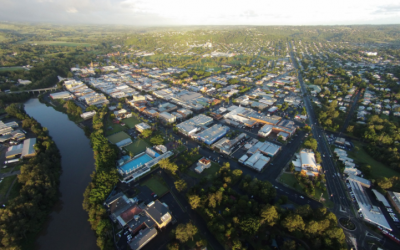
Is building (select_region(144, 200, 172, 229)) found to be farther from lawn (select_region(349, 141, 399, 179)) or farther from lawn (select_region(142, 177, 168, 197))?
lawn (select_region(349, 141, 399, 179))

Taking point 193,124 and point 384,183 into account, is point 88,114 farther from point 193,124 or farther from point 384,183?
point 384,183

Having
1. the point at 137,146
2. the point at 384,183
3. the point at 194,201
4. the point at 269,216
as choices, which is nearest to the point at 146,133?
the point at 137,146

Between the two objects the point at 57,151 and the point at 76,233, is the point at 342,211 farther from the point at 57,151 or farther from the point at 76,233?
the point at 57,151

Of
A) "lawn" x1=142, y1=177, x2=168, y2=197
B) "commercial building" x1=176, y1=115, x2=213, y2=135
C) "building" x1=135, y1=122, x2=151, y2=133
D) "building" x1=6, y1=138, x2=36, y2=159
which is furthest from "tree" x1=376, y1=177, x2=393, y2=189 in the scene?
"building" x1=6, y1=138, x2=36, y2=159

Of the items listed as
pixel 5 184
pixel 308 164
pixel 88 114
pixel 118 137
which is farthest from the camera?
pixel 88 114

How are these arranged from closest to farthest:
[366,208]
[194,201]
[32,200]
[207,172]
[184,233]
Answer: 1. [184,233]
2. [194,201]
3. [32,200]
4. [366,208]
5. [207,172]

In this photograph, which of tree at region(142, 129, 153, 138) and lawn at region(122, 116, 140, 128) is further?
lawn at region(122, 116, 140, 128)

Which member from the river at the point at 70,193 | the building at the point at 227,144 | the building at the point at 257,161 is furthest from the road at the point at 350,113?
the river at the point at 70,193
